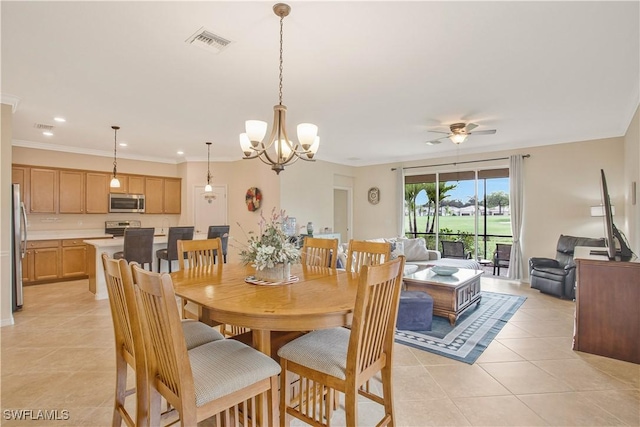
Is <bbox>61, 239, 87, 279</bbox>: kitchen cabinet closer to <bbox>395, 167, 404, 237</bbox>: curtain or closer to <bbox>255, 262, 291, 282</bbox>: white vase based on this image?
<bbox>255, 262, 291, 282</bbox>: white vase

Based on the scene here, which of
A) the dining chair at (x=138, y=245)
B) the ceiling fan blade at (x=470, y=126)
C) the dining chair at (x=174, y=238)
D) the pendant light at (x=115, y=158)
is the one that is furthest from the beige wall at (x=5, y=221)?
the ceiling fan blade at (x=470, y=126)

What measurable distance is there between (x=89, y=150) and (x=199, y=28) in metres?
5.59

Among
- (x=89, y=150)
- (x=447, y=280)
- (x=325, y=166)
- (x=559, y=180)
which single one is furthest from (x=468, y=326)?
(x=89, y=150)

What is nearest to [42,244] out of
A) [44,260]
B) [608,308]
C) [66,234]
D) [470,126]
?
[44,260]

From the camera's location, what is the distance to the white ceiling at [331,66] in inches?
84.1

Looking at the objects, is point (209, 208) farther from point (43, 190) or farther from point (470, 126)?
point (470, 126)

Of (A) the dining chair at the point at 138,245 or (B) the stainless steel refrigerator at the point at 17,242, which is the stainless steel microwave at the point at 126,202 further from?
(A) the dining chair at the point at 138,245

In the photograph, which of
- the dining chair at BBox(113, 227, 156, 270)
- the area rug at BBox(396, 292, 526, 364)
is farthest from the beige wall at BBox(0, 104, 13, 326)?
the area rug at BBox(396, 292, 526, 364)

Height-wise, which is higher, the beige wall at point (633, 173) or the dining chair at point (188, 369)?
the beige wall at point (633, 173)

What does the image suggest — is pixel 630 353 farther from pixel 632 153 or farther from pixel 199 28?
pixel 199 28

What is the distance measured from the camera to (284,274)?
2.16 metres

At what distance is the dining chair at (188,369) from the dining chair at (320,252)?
4.59 ft

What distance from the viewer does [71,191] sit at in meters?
6.12

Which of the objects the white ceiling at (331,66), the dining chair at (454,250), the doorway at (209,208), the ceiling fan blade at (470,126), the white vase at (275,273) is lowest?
the dining chair at (454,250)
